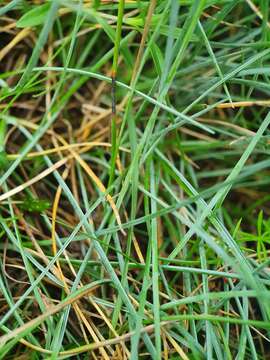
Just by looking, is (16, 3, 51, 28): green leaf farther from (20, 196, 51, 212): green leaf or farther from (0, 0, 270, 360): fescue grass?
(20, 196, 51, 212): green leaf

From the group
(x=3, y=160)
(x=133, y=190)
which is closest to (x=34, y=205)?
(x=3, y=160)

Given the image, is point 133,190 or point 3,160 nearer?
point 133,190

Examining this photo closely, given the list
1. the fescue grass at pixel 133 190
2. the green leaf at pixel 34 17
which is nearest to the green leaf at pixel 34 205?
the fescue grass at pixel 133 190

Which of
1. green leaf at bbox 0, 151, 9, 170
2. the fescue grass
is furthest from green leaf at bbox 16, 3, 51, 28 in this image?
green leaf at bbox 0, 151, 9, 170

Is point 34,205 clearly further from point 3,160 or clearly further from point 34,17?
point 34,17

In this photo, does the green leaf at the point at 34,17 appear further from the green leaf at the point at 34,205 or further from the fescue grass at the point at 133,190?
the green leaf at the point at 34,205

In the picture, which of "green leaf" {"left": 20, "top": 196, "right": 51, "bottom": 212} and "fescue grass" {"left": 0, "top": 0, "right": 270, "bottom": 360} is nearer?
"fescue grass" {"left": 0, "top": 0, "right": 270, "bottom": 360}

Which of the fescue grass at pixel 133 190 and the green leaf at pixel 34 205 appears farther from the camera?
the green leaf at pixel 34 205
